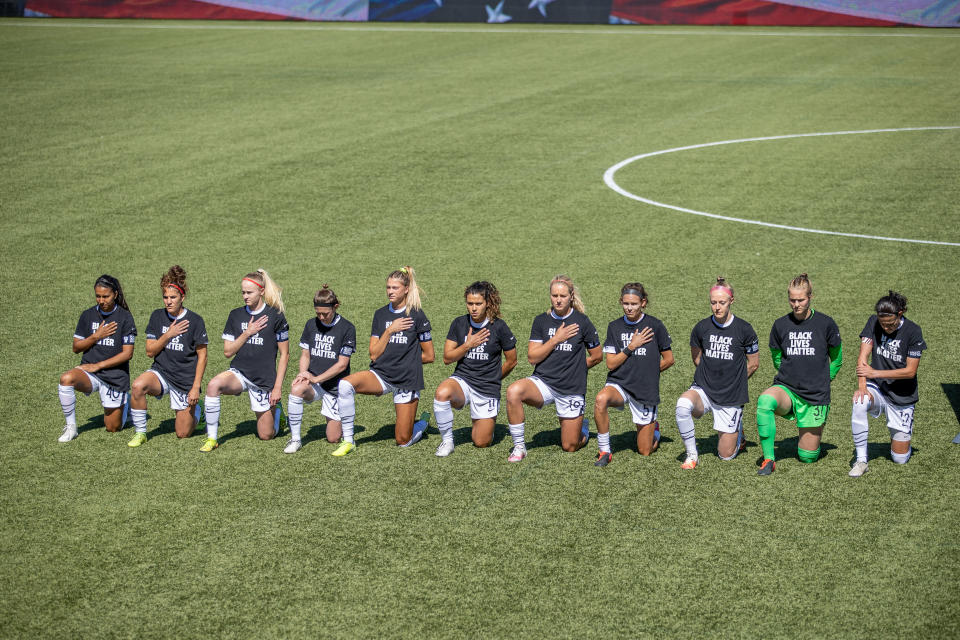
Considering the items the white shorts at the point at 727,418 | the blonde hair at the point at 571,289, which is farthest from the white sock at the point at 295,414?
the white shorts at the point at 727,418

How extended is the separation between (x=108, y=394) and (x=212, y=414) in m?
1.36

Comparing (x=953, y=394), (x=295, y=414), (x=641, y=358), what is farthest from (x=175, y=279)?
(x=953, y=394)

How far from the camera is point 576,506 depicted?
961cm

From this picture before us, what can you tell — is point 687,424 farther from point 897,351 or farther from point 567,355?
point 897,351

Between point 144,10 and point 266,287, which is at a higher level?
point 144,10

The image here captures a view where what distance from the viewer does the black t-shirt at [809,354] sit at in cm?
1048

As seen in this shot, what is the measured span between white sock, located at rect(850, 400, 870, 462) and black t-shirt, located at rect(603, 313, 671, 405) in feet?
6.15

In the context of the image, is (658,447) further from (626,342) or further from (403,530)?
(403,530)

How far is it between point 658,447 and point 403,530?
10.2 ft

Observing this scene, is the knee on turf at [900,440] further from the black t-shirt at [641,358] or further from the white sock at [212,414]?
the white sock at [212,414]

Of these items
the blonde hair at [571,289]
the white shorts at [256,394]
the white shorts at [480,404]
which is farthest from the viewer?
the white shorts at [256,394]

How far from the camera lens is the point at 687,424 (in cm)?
1031

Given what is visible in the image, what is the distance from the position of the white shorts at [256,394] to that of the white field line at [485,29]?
109ft

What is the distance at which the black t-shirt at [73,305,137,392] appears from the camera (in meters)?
11.5
